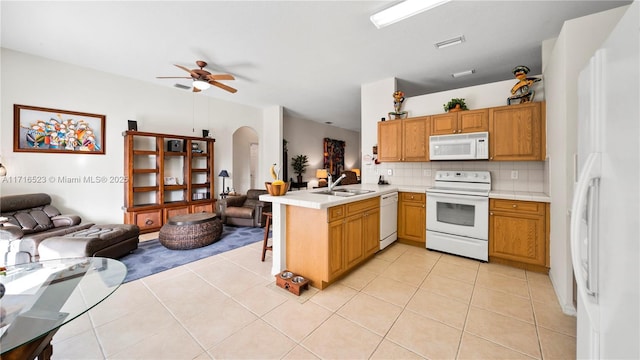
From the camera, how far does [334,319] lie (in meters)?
1.92

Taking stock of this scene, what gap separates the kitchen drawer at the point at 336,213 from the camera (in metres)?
2.31

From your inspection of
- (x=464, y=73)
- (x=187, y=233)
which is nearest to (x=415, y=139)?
(x=464, y=73)

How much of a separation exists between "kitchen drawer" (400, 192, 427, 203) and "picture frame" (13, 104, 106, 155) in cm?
522

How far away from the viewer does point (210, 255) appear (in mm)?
3303

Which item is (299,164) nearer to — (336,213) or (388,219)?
(388,219)

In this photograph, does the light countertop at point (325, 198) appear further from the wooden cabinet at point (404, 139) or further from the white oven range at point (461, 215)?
the wooden cabinet at point (404, 139)

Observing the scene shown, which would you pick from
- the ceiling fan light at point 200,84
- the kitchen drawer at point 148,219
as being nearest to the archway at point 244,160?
the kitchen drawer at point 148,219

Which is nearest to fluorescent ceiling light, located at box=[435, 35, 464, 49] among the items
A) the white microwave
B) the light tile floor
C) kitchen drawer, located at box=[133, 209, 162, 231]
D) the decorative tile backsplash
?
the white microwave

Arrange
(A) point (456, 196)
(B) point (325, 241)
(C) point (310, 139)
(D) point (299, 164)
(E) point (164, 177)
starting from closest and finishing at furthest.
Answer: (B) point (325, 241), (A) point (456, 196), (E) point (164, 177), (D) point (299, 164), (C) point (310, 139)

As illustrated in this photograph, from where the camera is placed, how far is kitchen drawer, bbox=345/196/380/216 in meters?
2.60

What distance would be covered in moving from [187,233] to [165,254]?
38cm

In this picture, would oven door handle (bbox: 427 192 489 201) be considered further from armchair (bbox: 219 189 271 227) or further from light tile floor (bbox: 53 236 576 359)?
armchair (bbox: 219 189 271 227)

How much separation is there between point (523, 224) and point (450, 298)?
1446 mm

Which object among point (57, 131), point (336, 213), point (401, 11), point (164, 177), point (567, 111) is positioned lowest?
point (336, 213)
